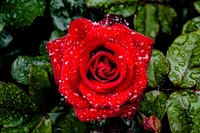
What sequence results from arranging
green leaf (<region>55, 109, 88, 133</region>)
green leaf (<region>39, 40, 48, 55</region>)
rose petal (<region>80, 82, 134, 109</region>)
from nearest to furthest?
rose petal (<region>80, 82, 134, 109</region>)
green leaf (<region>55, 109, 88, 133</region>)
green leaf (<region>39, 40, 48, 55</region>)

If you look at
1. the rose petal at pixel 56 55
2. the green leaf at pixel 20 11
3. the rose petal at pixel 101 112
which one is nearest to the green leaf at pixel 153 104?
the rose petal at pixel 101 112

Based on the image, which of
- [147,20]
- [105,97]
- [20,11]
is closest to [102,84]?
[105,97]

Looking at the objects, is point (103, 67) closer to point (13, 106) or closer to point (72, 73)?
point (72, 73)

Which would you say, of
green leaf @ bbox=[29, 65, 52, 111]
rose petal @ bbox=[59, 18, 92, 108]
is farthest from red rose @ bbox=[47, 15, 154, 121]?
green leaf @ bbox=[29, 65, 52, 111]

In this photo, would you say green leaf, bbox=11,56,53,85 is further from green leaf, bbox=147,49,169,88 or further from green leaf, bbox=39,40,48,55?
green leaf, bbox=147,49,169,88

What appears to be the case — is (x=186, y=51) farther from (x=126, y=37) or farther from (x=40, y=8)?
(x=40, y=8)

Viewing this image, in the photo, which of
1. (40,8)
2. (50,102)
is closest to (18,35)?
(40,8)
